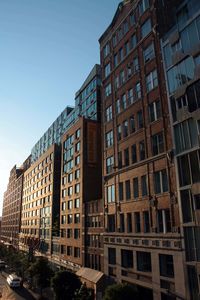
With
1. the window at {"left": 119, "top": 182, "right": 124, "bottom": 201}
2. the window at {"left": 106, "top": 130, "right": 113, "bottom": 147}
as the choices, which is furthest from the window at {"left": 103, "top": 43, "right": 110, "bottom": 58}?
the window at {"left": 119, "top": 182, "right": 124, "bottom": 201}

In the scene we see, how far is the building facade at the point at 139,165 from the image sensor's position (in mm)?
27406

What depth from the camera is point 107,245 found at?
3744 cm

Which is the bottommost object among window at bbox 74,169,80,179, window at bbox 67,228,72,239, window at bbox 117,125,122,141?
window at bbox 67,228,72,239

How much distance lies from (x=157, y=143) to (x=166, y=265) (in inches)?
492

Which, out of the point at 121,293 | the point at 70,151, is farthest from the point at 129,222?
the point at 70,151

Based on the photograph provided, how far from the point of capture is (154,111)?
32.0m

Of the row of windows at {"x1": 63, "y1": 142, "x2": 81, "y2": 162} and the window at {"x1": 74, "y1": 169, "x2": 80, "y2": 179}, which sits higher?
the row of windows at {"x1": 63, "y1": 142, "x2": 81, "y2": 162}

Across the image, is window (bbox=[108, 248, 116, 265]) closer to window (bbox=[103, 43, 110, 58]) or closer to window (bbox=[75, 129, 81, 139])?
window (bbox=[75, 129, 81, 139])

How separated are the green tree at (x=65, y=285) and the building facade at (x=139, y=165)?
449cm

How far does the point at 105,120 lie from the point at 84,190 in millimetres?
13607

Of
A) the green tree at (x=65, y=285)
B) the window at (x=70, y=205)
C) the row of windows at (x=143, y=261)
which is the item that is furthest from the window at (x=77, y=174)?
the green tree at (x=65, y=285)

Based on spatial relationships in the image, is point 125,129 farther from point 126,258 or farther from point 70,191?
point 70,191

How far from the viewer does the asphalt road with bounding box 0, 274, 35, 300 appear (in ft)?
144

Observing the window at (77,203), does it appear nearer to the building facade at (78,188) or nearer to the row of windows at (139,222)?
the building facade at (78,188)
